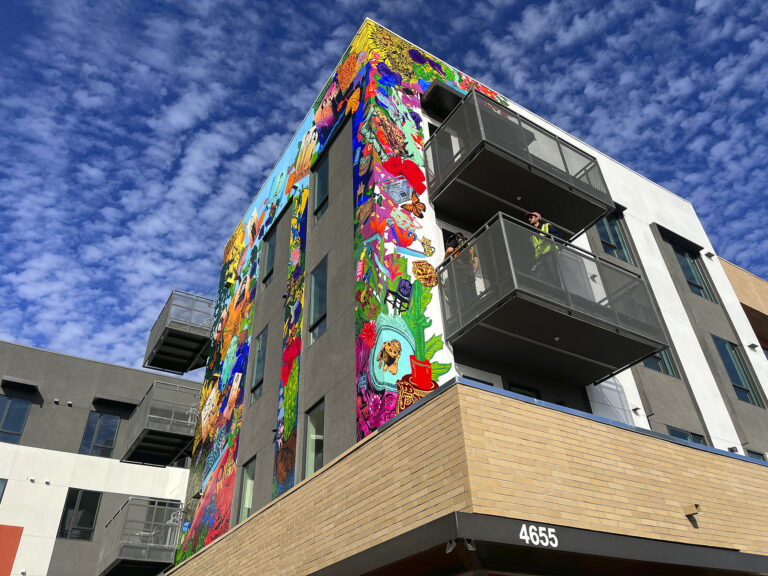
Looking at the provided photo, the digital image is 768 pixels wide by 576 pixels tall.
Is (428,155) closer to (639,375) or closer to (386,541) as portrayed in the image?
(639,375)

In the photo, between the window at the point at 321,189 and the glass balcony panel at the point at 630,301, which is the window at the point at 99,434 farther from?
the glass balcony panel at the point at 630,301

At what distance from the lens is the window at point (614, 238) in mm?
16109

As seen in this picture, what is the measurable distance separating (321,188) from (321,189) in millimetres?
31

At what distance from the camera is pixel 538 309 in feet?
32.0

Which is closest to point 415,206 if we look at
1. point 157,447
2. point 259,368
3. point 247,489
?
point 259,368

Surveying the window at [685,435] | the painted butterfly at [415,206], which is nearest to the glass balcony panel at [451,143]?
the painted butterfly at [415,206]

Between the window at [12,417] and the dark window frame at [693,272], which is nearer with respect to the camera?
the dark window frame at [693,272]

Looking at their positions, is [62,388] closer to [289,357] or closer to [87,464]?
[87,464]

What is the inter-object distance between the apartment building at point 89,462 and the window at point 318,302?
28.3ft

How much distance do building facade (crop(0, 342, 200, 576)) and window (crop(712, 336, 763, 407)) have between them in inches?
625

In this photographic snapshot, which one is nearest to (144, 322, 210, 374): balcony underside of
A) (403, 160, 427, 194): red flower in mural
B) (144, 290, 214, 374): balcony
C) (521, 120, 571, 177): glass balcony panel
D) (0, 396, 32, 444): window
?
(144, 290, 214, 374): balcony

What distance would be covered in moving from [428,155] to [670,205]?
33.1ft

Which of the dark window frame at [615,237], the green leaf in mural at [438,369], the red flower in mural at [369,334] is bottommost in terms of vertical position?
the green leaf in mural at [438,369]

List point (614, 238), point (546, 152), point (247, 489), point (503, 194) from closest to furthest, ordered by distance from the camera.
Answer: point (503, 194), point (546, 152), point (247, 489), point (614, 238)
